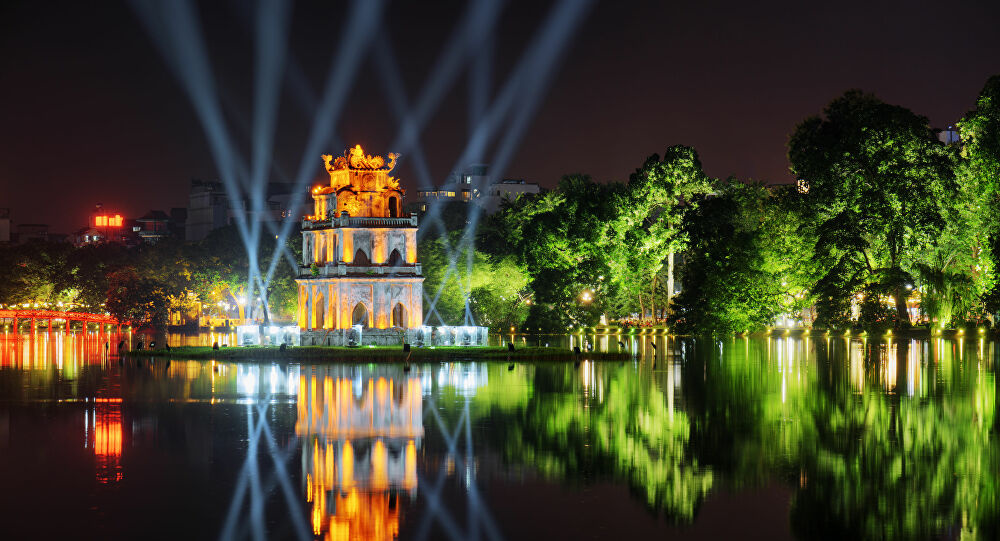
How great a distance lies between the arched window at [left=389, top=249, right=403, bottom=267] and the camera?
66.6 metres

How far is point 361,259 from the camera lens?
66688 mm

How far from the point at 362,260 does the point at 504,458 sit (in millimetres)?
43433

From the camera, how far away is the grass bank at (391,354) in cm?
5681

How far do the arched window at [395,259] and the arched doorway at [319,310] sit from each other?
4401 mm

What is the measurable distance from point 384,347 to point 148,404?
87.1 feet

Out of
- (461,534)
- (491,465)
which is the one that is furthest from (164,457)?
(461,534)

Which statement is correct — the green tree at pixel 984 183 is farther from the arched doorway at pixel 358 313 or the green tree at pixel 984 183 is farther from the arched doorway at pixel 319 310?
the arched doorway at pixel 319 310

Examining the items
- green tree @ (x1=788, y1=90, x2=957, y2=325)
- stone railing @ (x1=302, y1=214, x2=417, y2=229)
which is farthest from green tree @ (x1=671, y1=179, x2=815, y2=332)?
stone railing @ (x1=302, y1=214, x2=417, y2=229)

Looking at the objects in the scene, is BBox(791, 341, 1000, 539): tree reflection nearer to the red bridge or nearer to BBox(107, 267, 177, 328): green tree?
the red bridge

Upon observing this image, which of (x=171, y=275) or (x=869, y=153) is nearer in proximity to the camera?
(x=869, y=153)

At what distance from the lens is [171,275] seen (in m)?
128

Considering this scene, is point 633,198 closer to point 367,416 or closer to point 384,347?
point 384,347

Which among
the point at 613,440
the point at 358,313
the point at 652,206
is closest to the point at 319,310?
the point at 358,313

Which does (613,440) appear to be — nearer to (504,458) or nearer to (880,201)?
(504,458)
